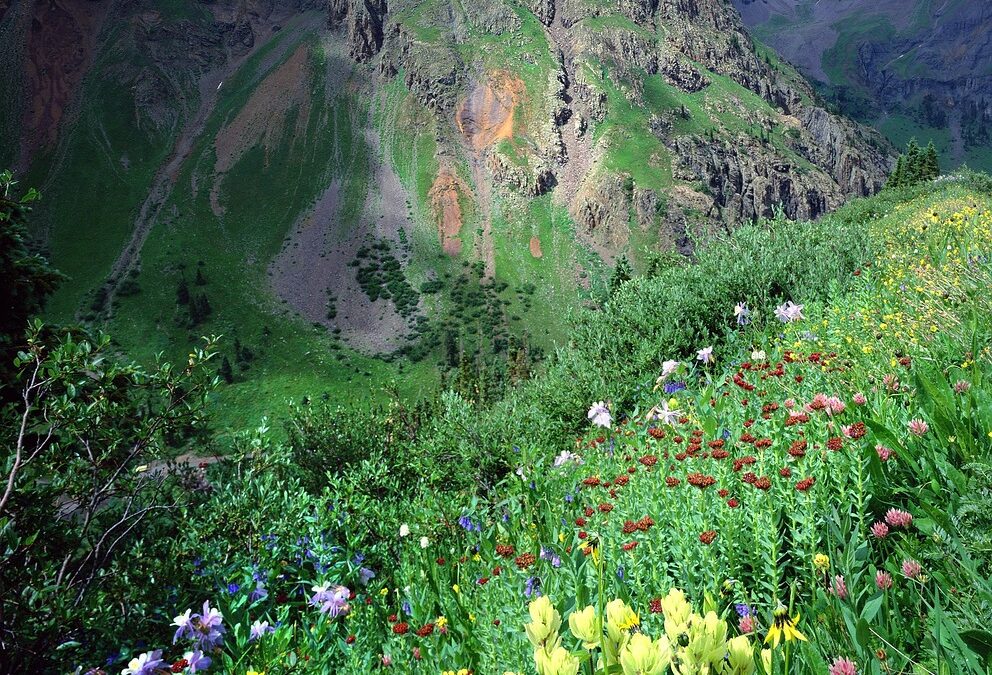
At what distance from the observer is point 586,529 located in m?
3.12

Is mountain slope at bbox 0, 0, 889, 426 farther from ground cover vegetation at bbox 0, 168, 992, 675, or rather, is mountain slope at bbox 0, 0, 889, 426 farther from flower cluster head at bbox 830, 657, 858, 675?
flower cluster head at bbox 830, 657, 858, 675

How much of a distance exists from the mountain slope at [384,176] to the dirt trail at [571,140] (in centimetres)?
Answer: 68

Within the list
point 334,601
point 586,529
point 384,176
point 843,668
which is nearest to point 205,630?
point 334,601

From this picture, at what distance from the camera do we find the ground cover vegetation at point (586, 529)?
191 cm

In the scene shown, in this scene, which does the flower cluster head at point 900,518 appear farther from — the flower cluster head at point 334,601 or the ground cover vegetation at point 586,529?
the flower cluster head at point 334,601

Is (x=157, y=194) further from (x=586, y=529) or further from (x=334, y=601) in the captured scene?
(x=586, y=529)

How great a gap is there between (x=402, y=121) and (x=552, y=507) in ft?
649

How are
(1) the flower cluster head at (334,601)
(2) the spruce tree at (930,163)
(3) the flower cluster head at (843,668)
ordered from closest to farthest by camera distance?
(3) the flower cluster head at (843,668) < (1) the flower cluster head at (334,601) < (2) the spruce tree at (930,163)

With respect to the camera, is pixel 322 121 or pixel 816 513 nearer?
pixel 816 513

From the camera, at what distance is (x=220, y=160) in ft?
573

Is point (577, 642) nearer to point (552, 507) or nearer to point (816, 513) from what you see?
point (816, 513)

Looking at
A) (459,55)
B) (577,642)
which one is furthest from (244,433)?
(459,55)

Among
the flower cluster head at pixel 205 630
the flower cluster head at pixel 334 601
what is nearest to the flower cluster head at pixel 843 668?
the flower cluster head at pixel 334 601

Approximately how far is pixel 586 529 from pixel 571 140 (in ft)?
628
